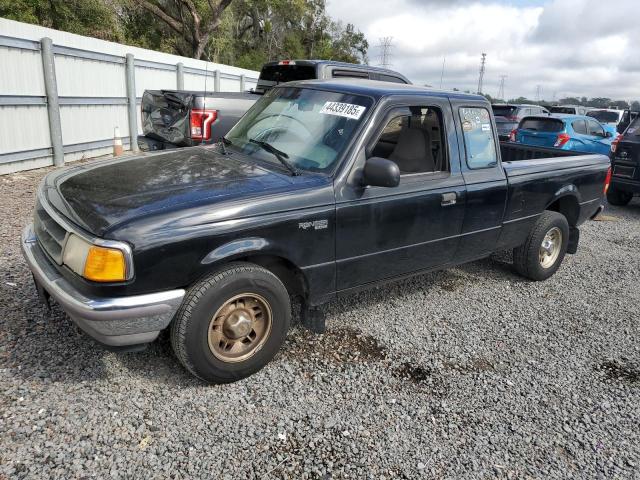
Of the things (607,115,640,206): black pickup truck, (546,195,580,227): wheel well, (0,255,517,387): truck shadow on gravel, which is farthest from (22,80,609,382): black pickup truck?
(607,115,640,206): black pickup truck

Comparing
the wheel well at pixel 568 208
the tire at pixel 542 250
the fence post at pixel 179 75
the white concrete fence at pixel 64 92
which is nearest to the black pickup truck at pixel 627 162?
the wheel well at pixel 568 208

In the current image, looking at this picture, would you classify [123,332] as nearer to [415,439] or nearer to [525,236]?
[415,439]

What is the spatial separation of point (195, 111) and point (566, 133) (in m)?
8.28

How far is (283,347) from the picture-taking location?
141 inches

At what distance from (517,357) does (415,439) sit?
4.53ft

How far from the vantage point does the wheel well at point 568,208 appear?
5340mm

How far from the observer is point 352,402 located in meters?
3.01

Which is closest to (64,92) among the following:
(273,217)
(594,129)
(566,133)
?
(273,217)

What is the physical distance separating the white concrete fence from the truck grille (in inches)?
240

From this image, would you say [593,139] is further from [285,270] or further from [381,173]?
[285,270]

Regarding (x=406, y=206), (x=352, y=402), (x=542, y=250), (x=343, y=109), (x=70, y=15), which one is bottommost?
(x=352, y=402)

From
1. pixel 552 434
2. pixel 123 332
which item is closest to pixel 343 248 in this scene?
pixel 123 332

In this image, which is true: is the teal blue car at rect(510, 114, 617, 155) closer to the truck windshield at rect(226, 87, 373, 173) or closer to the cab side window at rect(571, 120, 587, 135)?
the cab side window at rect(571, 120, 587, 135)

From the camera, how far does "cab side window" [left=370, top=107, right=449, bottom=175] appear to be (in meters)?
3.89
